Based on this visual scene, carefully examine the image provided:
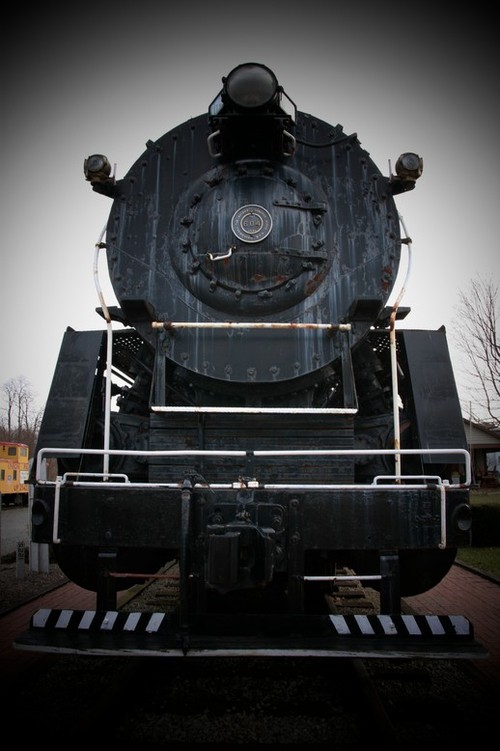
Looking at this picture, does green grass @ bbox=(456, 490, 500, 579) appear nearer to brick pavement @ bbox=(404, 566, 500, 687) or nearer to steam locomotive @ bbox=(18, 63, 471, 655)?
brick pavement @ bbox=(404, 566, 500, 687)

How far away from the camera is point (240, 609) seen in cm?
411

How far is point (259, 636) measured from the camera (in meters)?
2.96

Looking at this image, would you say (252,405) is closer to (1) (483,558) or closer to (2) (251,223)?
(2) (251,223)

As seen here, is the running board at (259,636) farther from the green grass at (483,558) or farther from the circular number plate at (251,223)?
the green grass at (483,558)

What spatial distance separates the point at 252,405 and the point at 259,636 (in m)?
1.54

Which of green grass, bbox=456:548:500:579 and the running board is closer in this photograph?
the running board

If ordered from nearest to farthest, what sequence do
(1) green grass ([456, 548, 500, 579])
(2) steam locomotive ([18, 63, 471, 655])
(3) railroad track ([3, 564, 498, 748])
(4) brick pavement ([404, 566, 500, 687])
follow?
(3) railroad track ([3, 564, 498, 748]), (2) steam locomotive ([18, 63, 471, 655]), (4) brick pavement ([404, 566, 500, 687]), (1) green grass ([456, 548, 500, 579])

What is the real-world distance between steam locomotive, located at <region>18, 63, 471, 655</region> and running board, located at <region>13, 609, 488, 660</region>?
0.6 inches

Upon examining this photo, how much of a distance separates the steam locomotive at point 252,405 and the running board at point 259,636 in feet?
0.05

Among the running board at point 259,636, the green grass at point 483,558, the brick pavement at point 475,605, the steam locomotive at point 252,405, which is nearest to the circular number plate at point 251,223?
the steam locomotive at point 252,405

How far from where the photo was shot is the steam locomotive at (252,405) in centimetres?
305

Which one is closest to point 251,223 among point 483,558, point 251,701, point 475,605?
point 251,701

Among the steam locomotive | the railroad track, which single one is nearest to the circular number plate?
the steam locomotive

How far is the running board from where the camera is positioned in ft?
9.30
